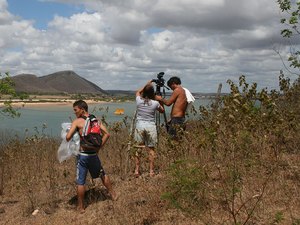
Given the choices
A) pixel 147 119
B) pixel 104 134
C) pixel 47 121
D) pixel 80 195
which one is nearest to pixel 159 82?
pixel 147 119

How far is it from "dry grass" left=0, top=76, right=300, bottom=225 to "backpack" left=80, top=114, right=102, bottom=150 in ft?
1.79

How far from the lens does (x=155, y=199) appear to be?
5.44m

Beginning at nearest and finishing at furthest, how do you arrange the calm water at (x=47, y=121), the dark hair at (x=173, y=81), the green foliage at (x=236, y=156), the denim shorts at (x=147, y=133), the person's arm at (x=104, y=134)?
1. the green foliage at (x=236, y=156)
2. the person's arm at (x=104, y=134)
3. the denim shorts at (x=147, y=133)
4. the dark hair at (x=173, y=81)
5. the calm water at (x=47, y=121)

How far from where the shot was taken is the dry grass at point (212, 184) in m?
4.26

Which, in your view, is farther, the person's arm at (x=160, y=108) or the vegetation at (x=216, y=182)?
the person's arm at (x=160, y=108)

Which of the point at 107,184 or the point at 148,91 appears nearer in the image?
the point at 107,184

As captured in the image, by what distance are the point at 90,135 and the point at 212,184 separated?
6.31 feet

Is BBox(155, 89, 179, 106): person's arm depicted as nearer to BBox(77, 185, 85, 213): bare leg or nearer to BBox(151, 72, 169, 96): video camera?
BBox(151, 72, 169, 96): video camera

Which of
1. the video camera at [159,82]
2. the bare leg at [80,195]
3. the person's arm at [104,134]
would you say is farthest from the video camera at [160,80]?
the bare leg at [80,195]

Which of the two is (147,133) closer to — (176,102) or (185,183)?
(176,102)

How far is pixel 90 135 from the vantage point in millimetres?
5703

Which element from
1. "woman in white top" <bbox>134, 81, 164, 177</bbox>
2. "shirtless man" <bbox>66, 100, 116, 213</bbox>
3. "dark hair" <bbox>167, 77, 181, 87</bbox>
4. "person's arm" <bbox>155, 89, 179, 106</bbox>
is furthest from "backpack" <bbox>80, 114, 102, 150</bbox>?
"dark hair" <bbox>167, 77, 181, 87</bbox>

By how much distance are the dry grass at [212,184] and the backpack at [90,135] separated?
0.55 m

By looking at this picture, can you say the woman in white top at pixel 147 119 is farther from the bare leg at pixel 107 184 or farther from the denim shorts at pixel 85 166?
the denim shorts at pixel 85 166
